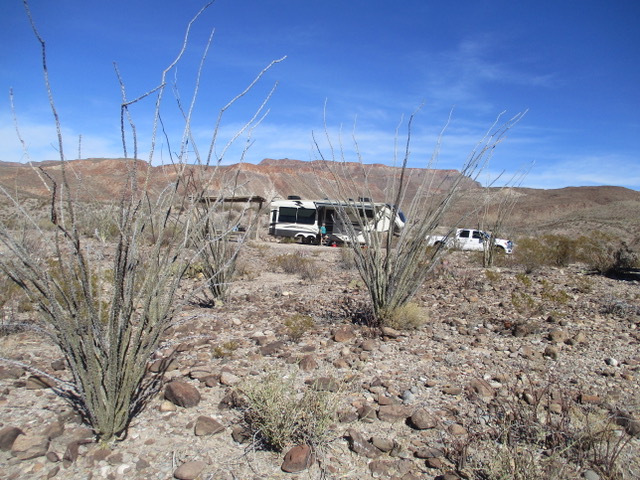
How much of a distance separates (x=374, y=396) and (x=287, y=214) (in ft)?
68.7

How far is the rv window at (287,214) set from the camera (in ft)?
78.4

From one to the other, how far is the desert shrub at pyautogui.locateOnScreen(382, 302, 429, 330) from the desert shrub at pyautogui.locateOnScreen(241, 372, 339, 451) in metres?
2.08

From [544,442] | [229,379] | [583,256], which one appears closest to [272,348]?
[229,379]

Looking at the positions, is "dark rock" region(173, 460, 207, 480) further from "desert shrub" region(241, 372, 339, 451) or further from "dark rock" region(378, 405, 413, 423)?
"dark rock" region(378, 405, 413, 423)

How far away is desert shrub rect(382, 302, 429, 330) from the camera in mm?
5098

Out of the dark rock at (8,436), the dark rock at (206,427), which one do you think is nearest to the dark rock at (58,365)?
the dark rock at (8,436)

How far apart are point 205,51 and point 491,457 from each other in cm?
281

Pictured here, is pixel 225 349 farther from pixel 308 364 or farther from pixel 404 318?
pixel 404 318

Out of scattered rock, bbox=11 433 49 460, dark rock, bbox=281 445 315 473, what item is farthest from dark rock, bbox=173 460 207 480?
scattered rock, bbox=11 433 49 460

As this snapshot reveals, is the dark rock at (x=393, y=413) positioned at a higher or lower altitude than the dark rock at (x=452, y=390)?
lower

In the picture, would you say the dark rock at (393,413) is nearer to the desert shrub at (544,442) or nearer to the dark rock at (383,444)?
the dark rock at (383,444)

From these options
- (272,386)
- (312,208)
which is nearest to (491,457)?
(272,386)

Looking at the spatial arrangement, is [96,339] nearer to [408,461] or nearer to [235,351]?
[235,351]

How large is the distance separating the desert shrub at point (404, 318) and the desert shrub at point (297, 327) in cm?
84
